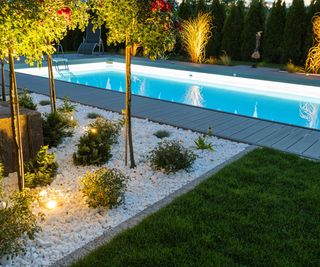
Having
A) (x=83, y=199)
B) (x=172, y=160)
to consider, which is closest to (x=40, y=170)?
(x=83, y=199)

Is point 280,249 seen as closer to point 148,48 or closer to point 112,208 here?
point 112,208

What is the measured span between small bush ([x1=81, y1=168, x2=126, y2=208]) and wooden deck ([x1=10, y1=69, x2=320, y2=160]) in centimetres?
241

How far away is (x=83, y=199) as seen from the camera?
3209 millimetres

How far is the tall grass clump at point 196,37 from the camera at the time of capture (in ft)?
41.8

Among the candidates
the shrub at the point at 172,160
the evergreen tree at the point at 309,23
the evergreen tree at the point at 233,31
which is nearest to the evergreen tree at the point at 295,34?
the evergreen tree at the point at 309,23

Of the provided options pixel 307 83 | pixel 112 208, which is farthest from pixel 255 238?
pixel 307 83

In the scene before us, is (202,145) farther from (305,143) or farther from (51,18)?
(51,18)

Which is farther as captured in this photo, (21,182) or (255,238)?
(21,182)

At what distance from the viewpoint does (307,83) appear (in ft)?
31.1

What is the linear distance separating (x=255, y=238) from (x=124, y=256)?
987 millimetres

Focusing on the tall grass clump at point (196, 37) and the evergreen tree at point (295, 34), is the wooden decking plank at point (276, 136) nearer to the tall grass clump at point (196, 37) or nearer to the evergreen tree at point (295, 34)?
the tall grass clump at point (196, 37)

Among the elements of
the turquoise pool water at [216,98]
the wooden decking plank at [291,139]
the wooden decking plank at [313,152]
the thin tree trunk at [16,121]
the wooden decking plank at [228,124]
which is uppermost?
the thin tree trunk at [16,121]

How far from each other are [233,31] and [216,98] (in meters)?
5.68

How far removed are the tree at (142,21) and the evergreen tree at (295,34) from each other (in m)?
10.8
